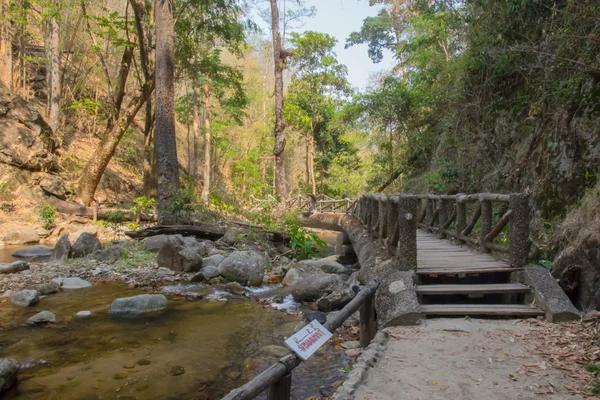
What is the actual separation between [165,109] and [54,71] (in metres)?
10.9

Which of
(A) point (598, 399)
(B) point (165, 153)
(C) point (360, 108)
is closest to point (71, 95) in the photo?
(B) point (165, 153)

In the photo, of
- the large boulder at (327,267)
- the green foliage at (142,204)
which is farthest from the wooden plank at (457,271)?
the green foliage at (142,204)

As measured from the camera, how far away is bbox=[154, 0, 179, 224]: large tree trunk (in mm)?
10734

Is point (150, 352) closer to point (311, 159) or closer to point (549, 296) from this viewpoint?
point (549, 296)

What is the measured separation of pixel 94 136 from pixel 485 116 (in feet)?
72.9

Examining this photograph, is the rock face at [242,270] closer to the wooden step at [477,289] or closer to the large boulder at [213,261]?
the large boulder at [213,261]

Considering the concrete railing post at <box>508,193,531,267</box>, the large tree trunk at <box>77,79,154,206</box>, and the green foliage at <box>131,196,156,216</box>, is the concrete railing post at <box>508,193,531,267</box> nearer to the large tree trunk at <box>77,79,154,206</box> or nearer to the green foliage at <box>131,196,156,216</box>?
the green foliage at <box>131,196,156,216</box>

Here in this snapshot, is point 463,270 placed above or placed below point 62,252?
above

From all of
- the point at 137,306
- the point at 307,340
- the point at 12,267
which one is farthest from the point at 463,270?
the point at 12,267

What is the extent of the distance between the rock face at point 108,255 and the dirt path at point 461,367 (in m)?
7.02

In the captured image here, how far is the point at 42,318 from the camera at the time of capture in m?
5.21

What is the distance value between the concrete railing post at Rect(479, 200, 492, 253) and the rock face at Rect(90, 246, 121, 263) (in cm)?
738

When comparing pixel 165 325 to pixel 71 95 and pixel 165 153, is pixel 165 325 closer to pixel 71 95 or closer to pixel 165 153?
pixel 165 153

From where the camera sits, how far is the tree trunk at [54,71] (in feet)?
58.0
